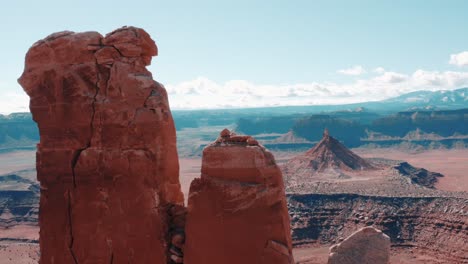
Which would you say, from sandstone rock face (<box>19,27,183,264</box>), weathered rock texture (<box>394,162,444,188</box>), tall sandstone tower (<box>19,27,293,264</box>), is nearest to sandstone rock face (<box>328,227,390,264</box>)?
tall sandstone tower (<box>19,27,293,264</box>)

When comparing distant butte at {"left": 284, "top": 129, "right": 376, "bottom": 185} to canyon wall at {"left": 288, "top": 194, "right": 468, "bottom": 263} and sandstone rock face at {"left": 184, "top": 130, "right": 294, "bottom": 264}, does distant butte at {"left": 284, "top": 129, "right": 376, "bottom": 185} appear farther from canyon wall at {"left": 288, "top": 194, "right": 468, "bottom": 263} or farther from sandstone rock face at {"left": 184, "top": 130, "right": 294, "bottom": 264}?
sandstone rock face at {"left": 184, "top": 130, "right": 294, "bottom": 264}

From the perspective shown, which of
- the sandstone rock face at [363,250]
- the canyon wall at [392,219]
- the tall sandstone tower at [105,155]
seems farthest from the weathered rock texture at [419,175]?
the tall sandstone tower at [105,155]

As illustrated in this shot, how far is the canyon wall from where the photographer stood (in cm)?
4797

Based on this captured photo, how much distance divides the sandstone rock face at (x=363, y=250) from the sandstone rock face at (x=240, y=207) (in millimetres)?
6228

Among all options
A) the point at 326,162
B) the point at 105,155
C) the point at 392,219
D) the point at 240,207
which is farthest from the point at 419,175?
the point at 105,155

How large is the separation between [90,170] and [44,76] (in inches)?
96.3

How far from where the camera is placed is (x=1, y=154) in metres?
180

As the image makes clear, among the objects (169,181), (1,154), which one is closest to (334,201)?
(169,181)

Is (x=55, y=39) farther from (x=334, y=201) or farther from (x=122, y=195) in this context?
(x=334, y=201)

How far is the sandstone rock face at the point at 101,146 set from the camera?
38.5ft

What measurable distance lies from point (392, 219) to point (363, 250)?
38.9 m

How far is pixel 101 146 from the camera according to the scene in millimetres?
11828

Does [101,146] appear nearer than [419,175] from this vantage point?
Yes

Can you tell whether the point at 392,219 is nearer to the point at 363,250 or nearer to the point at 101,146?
the point at 363,250
